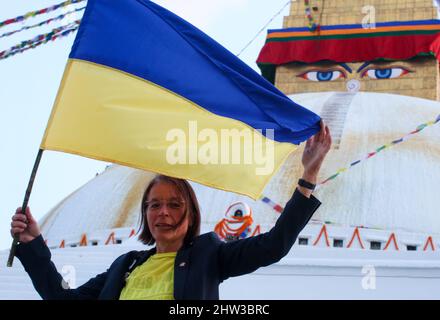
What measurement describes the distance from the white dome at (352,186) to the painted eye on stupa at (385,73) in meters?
Answer: 4.86

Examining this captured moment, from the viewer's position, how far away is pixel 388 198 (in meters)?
9.05

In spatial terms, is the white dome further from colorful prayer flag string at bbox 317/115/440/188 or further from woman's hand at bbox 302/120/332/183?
woman's hand at bbox 302/120/332/183

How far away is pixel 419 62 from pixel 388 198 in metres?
8.36

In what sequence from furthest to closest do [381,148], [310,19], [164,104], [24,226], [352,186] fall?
1. [310,19]
2. [381,148]
3. [352,186]
4. [164,104]
5. [24,226]

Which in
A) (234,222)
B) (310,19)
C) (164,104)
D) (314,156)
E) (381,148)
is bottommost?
(314,156)

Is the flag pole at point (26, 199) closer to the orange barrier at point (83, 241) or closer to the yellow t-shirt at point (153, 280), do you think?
the yellow t-shirt at point (153, 280)

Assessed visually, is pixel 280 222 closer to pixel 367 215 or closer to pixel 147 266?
pixel 147 266

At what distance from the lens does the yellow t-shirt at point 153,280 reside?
7.61 feet

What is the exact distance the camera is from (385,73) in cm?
1675

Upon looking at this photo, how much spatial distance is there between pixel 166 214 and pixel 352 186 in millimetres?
7067

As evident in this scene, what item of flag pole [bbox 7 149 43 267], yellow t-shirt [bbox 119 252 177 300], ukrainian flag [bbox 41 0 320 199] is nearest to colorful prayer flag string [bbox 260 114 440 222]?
ukrainian flag [bbox 41 0 320 199]

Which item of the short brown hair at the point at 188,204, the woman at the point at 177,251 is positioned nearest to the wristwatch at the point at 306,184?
the woman at the point at 177,251

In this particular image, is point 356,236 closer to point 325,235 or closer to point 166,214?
point 325,235

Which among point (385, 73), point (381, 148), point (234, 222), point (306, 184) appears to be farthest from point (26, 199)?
point (385, 73)
